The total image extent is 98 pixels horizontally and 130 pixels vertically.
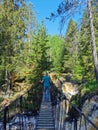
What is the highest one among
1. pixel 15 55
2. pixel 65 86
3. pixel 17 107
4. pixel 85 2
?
pixel 85 2

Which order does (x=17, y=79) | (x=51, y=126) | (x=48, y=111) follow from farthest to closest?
(x=17, y=79) < (x=48, y=111) < (x=51, y=126)

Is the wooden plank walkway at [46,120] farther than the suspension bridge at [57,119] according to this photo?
Yes

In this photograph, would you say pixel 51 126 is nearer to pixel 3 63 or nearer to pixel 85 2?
pixel 85 2

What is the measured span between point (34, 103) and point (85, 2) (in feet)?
39.9

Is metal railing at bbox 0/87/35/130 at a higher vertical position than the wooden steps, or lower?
lower

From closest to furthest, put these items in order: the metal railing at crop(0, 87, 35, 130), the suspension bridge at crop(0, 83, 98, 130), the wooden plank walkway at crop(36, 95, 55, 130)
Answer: the suspension bridge at crop(0, 83, 98, 130)
the wooden plank walkway at crop(36, 95, 55, 130)
the metal railing at crop(0, 87, 35, 130)

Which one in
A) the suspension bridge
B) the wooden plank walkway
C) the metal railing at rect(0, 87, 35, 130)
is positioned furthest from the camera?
the metal railing at rect(0, 87, 35, 130)

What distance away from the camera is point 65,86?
24.6 m

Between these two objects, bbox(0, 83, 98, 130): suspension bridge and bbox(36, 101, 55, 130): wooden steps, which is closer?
bbox(0, 83, 98, 130): suspension bridge

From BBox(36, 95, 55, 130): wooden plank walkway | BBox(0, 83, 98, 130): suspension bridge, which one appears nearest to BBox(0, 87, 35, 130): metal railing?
BBox(0, 83, 98, 130): suspension bridge

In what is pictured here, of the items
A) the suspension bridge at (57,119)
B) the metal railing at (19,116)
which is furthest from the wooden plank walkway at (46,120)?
the metal railing at (19,116)

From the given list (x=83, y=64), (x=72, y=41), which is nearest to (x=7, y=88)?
(x=83, y=64)

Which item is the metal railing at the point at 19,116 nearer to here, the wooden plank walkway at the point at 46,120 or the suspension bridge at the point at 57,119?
the suspension bridge at the point at 57,119

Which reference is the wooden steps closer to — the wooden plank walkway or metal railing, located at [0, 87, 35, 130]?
the wooden plank walkway
